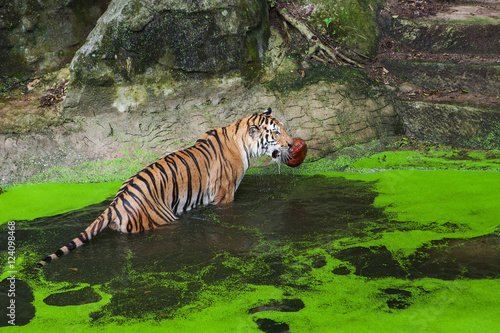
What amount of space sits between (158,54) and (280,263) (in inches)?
164

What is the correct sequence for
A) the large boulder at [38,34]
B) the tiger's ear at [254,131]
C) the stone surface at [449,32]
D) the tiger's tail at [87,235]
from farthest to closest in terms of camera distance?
the stone surface at [449,32], the large boulder at [38,34], the tiger's ear at [254,131], the tiger's tail at [87,235]

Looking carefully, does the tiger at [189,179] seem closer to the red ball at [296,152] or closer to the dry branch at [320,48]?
the red ball at [296,152]

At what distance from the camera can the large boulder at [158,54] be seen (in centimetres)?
662

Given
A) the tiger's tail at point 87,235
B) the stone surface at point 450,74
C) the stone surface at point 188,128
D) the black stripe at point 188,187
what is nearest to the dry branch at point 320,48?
the stone surface at point 450,74

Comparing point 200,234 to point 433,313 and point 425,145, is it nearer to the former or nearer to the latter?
point 433,313

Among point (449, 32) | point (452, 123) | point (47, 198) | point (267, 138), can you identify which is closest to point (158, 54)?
point (267, 138)

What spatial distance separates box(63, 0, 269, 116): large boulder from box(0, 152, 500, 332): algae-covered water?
172 cm

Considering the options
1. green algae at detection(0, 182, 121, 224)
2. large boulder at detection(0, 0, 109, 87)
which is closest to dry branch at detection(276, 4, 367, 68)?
large boulder at detection(0, 0, 109, 87)

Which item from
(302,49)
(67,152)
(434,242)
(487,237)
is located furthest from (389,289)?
(302,49)

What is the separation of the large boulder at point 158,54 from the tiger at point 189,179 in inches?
74.1

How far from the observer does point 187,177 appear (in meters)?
4.76

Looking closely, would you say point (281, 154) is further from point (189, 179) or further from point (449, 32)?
point (449, 32)

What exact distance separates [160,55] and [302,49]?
2.39 metres

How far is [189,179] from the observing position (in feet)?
15.7
